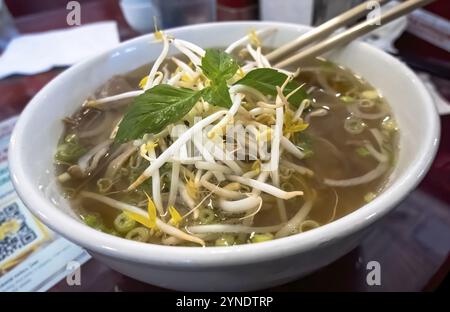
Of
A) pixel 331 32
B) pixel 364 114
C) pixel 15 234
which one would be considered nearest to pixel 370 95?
pixel 364 114

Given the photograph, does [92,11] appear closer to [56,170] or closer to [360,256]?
[56,170]

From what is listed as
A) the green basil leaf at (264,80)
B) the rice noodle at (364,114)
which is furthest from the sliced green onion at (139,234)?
the rice noodle at (364,114)

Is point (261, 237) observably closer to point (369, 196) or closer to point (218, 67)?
point (369, 196)

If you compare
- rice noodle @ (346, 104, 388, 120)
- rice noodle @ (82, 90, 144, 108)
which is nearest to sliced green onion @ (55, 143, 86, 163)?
rice noodle @ (82, 90, 144, 108)

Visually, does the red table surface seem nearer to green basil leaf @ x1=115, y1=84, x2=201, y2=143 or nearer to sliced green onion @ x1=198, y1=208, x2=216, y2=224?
sliced green onion @ x1=198, y1=208, x2=216, y2=224
